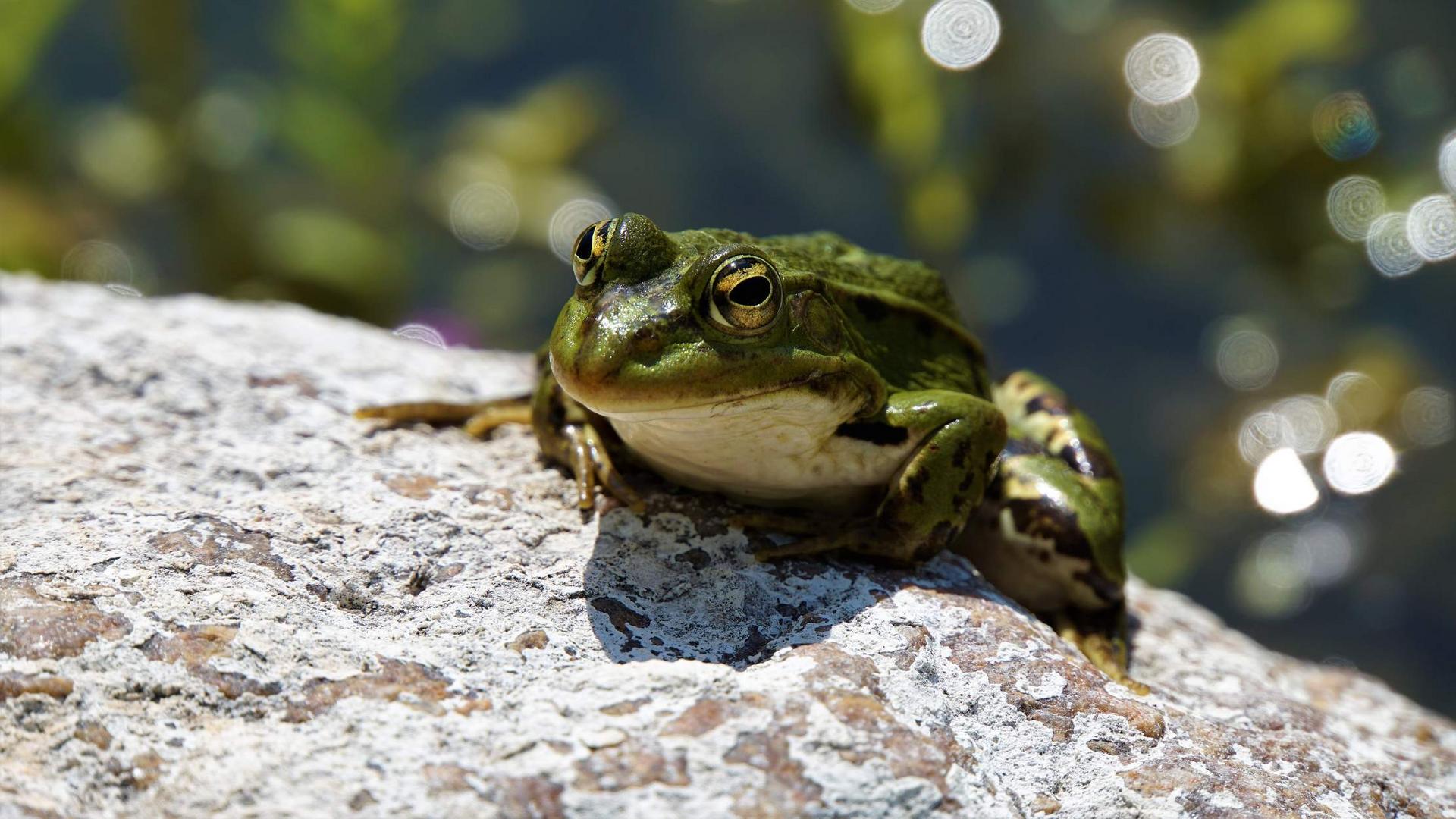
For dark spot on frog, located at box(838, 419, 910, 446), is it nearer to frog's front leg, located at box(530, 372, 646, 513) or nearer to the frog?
the frog

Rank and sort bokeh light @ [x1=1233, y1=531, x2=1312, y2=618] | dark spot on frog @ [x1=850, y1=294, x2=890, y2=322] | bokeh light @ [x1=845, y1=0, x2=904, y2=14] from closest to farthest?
dark spot on frog @ [x1=850, y1=294, x2=890, y2=322], bokeh light @ [x1=1233, y1=531, x2=1312, y2=618], bokeh light @ [x1=845, y1=0, x2=904, y2=14]

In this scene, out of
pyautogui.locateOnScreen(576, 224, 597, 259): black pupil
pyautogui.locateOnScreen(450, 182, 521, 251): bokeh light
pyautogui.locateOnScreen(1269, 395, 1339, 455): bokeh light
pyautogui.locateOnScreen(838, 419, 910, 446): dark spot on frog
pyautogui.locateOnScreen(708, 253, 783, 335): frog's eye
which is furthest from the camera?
pyautogui.locateOnScreen(450, 182, 521, 251): bokeh light

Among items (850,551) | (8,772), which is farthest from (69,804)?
(850,551)

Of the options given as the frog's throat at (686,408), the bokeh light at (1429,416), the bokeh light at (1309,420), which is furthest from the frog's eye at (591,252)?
the bokeh light at (1429,416)

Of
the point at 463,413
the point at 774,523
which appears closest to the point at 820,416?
the point at 774,523

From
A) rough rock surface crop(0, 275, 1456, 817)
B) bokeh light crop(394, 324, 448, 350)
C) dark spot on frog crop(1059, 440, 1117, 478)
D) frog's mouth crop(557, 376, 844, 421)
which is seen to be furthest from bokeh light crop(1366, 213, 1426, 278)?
frog's mouth crop(557, 376, 844, 421)

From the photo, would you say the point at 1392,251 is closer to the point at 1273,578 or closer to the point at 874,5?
the point at 1273,578
